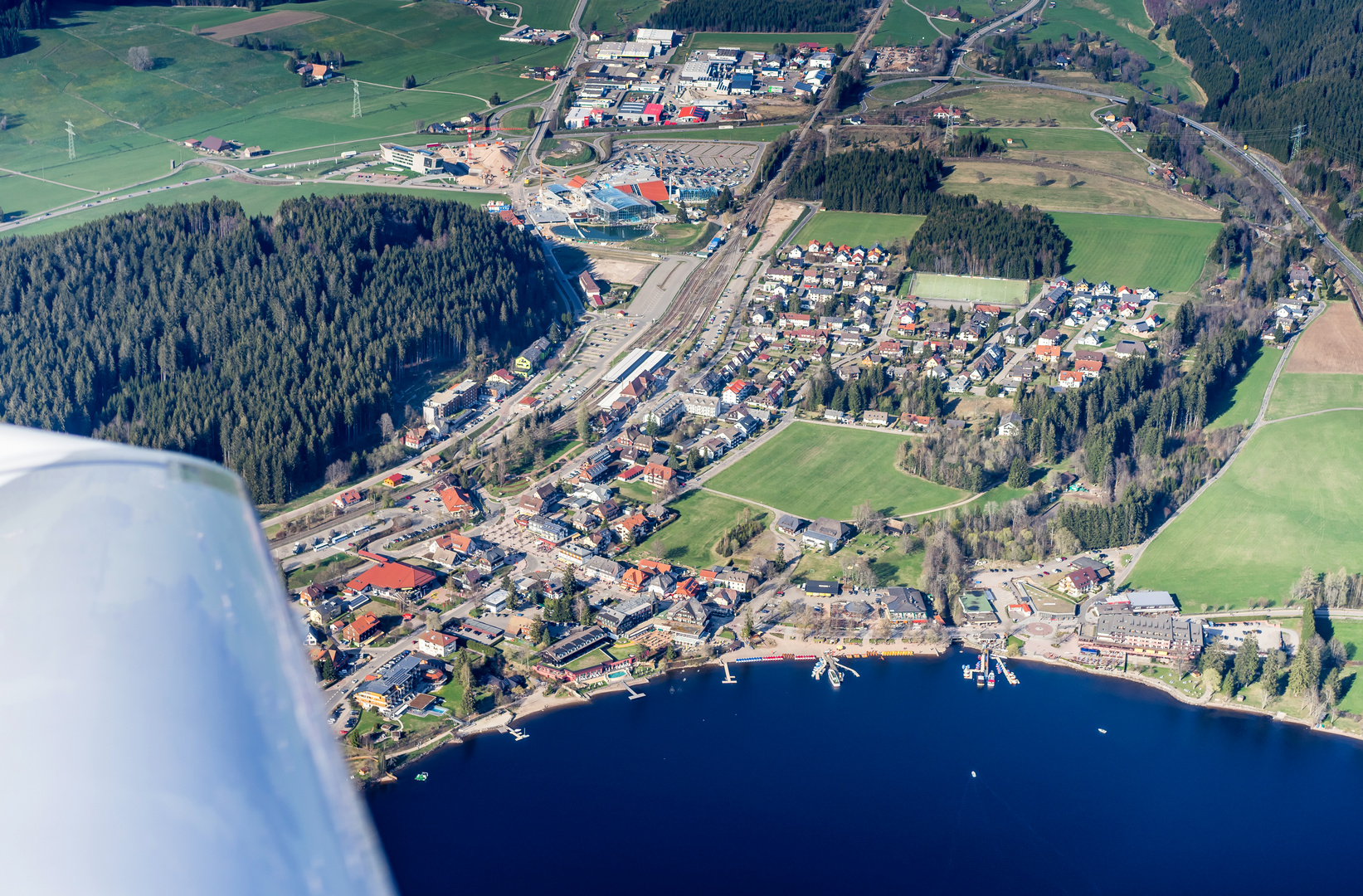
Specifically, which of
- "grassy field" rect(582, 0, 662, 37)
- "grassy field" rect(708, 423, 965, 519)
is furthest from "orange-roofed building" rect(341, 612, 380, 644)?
"grassy field" rect(582, 0, 662, 37)

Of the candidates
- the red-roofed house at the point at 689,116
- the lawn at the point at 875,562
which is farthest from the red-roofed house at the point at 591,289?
the red-roofed house at the point at 689,116

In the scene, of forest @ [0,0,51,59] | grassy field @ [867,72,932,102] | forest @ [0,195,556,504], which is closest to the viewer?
forest @ [0,195,556,504]

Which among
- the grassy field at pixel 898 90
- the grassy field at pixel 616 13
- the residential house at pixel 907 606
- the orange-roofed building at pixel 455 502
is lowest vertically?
the residential house at pixel 907 606

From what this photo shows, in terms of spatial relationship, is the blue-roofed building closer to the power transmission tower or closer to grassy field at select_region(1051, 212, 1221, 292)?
grassy field at select_region(1051, 212, 1221, 292)

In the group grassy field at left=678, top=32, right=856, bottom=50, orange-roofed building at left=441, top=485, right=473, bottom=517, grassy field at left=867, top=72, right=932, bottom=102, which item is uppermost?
grassy field at left=678, top=32, right=856, bottom=50

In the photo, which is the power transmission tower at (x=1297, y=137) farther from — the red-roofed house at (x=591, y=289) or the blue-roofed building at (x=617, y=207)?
the red-roofed house at (x=591, y=289)

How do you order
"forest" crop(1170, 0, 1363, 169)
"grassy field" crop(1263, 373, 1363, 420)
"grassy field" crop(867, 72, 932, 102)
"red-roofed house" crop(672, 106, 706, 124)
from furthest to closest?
"grassy field" crop(867, 72, 932, 102) < "red-roofed house" crop(672, 106, 706, 124) < "forest" crop(1170, 0, 1363, 169) < "grassy field" crop(1263, 373, 1363, 420)

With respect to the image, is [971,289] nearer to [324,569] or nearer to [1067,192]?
[1067,192]
